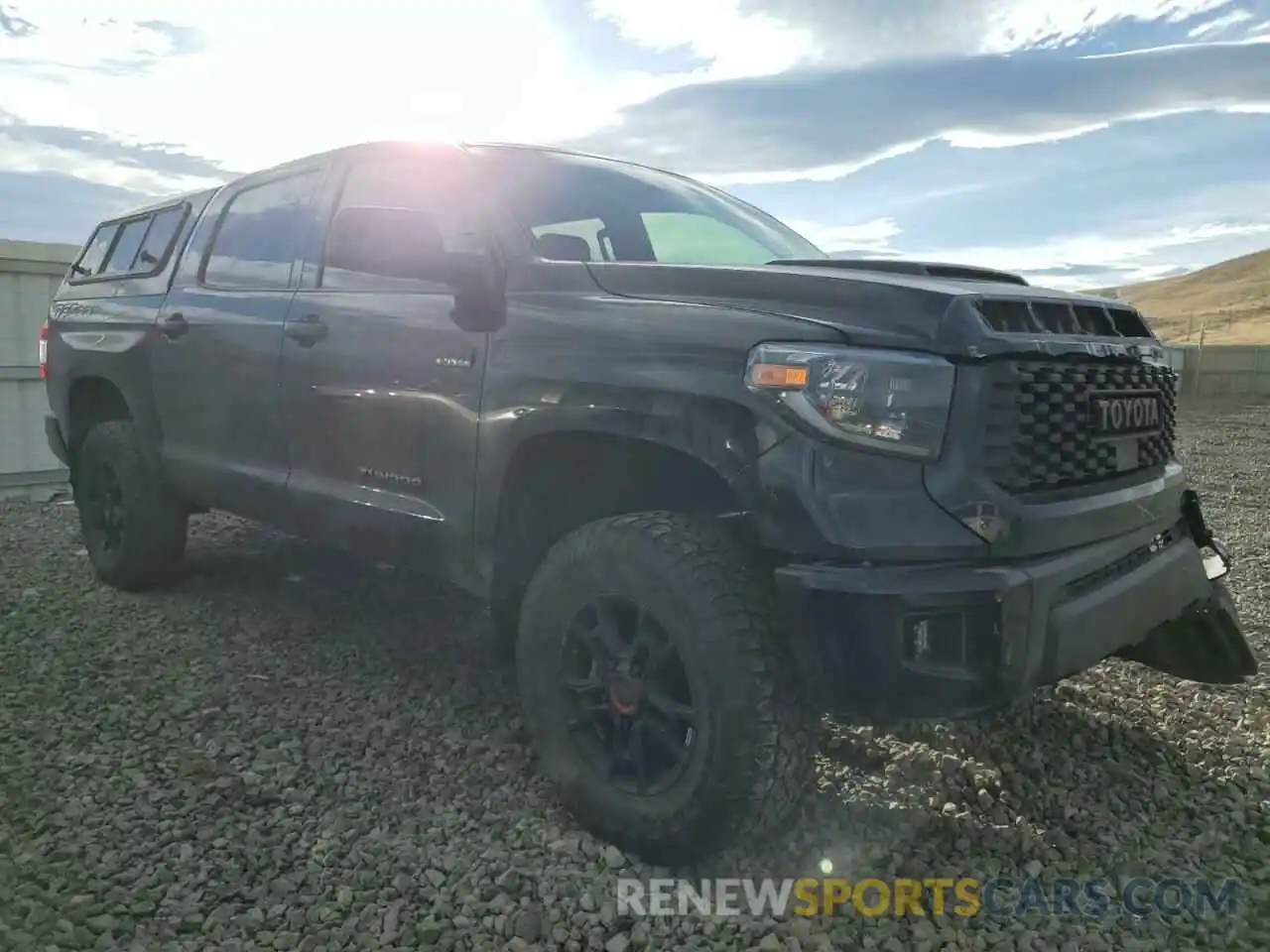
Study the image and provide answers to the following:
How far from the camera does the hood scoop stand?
271 cm

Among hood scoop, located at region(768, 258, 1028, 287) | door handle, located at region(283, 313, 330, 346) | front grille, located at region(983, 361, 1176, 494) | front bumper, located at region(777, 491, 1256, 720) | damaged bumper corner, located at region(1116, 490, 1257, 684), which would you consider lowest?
damaged bumper corner, located at region(1116, 490, 1257, 684)

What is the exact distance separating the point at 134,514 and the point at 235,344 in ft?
4.13

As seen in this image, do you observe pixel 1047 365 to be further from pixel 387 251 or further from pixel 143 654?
pixel 143 654

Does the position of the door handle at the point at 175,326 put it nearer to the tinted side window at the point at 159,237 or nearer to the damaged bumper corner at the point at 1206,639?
the tinted side window at the point at 159,237

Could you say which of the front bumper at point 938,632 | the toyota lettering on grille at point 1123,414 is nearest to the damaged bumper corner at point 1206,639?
the toyota lettering on grille at point 1123,414

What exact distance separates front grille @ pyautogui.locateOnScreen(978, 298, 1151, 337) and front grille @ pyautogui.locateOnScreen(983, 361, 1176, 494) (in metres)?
0.10

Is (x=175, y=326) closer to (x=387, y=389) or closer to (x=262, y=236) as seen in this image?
(x=262, y=236)

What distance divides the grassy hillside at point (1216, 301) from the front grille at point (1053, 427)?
4067 centimetres

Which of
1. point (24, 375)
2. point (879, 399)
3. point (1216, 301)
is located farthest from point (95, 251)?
Result: point (1216, 301)

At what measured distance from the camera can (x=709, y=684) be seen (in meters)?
2.31

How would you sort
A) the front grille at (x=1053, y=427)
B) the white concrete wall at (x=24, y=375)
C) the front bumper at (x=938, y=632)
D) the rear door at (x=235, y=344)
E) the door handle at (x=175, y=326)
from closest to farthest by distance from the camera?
the front bumper at (x=938, y=632) < the front grille at (x=1053, y=427) < the rear door at (x=235, y=344) < the door handle at (x=175, y=326) < the white concrete wall at (x=24, y=375)

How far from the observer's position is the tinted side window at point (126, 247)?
16.7ft

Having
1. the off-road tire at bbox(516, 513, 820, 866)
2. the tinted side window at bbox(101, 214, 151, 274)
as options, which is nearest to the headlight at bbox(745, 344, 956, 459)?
the off-road tire at bbox(516, 513, 820, 866)

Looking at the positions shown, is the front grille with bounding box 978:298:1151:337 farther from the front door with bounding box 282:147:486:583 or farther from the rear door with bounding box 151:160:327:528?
the rear door with bounding box 151:160:327:528
